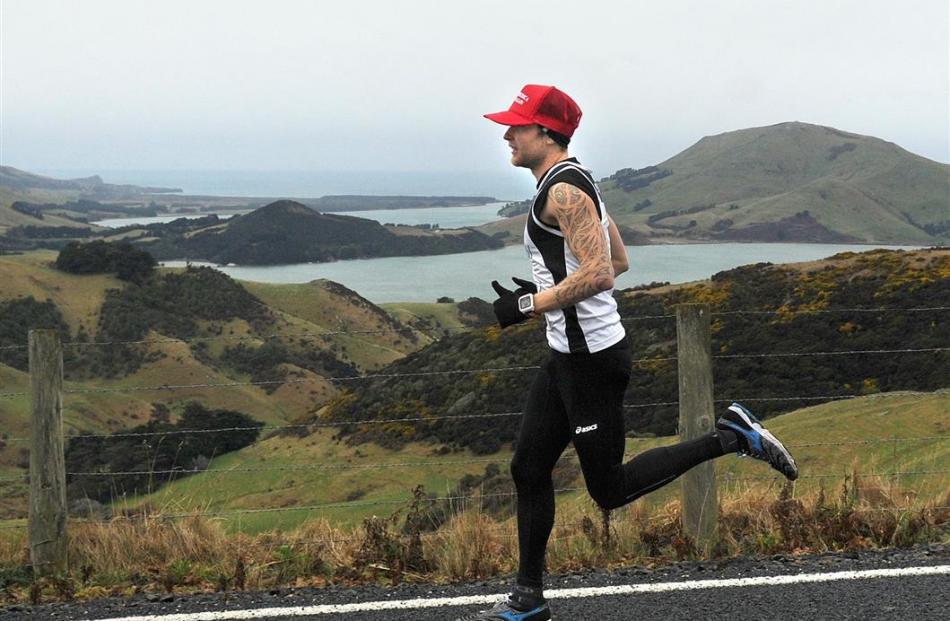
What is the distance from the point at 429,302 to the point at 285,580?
12954 cm

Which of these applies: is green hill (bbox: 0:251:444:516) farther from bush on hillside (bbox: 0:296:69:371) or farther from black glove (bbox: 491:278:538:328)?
black glove (bbox: 491:278:538:328)

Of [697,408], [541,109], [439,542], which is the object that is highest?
[541,109]

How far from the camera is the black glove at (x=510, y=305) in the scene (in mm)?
3984

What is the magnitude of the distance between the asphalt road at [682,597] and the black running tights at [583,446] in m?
0.49

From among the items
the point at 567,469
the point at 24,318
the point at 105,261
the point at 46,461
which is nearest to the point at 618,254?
the point at 46,461

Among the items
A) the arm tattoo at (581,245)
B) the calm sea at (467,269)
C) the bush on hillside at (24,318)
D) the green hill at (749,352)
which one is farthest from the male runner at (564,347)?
the calm sea at (467,269)

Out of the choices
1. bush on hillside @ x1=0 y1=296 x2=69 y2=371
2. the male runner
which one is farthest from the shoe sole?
bush on hillside @ x1=0 y1=296 x2=69 y2=371

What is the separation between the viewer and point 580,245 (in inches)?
153

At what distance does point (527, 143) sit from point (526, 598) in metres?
1.83

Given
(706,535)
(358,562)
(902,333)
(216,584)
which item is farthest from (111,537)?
(902,333)

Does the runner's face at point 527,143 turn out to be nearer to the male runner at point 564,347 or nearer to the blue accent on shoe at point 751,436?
the male runner at point 564,347

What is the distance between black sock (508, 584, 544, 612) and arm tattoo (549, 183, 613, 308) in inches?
50.5

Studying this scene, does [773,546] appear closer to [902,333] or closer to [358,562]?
[358,562]

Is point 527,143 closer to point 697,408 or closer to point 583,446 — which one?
point 583,446
